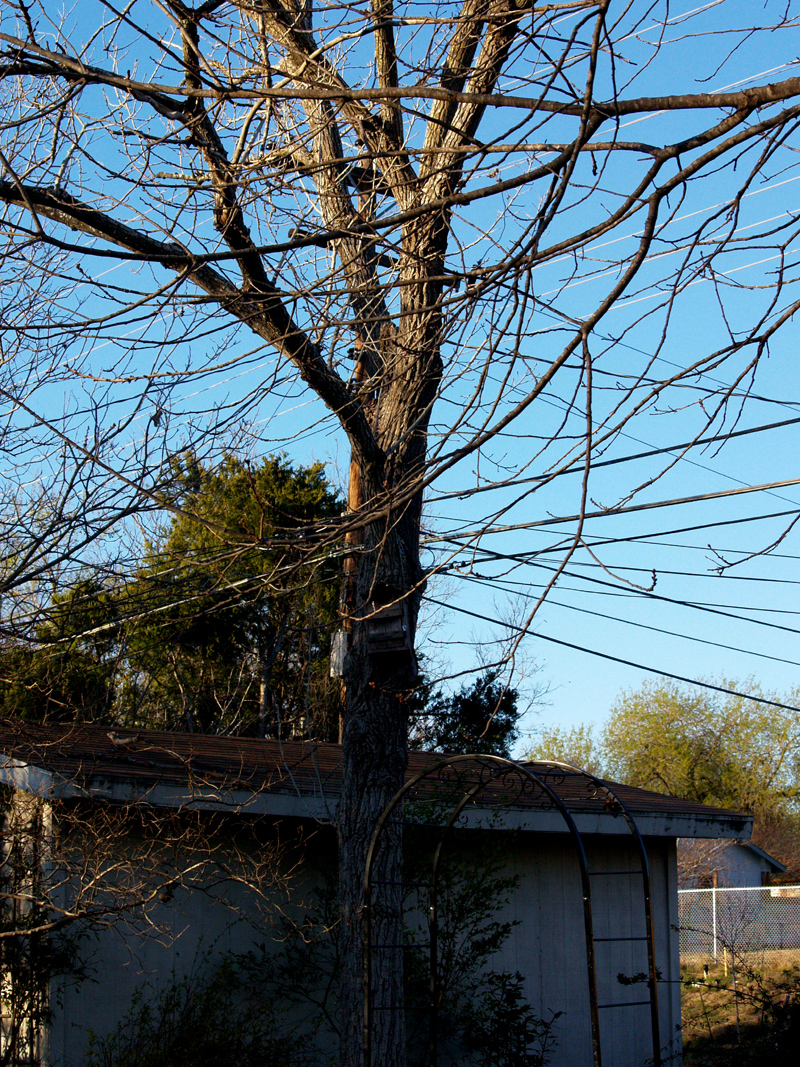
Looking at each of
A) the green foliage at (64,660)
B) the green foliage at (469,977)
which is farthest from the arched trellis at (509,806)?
the green foliage at (64,660)

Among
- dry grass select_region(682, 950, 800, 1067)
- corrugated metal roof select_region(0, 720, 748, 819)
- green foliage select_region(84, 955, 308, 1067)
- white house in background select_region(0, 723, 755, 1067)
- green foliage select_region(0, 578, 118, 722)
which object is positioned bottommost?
dry grass select_region(682, 950, 800, 1067)

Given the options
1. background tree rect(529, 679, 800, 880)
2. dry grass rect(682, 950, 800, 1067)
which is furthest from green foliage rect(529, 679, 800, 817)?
dry grass rect(682, 950, 800, 1067)

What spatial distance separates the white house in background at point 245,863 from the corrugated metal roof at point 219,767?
0.03 m

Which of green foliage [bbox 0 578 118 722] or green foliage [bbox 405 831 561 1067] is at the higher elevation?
green foliage [bbox 0 578 118 722]

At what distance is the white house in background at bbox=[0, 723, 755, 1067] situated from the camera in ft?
22.9

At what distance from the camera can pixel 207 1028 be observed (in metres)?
7.13

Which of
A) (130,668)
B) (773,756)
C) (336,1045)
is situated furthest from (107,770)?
(773,756)

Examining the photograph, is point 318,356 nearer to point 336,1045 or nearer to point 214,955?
point 214,955

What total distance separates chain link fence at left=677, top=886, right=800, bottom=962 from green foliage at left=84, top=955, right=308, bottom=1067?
1341cm

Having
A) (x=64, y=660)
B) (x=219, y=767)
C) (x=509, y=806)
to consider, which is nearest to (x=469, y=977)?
(x=509, y=806)

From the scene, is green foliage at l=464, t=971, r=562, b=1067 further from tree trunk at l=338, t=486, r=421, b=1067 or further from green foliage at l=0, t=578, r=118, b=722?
green foliage at l=0, t=578, r=118, b=722

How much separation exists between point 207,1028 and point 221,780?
1.86m

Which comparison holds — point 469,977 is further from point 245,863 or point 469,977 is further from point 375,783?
point 375,783

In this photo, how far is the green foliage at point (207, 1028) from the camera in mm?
6824
